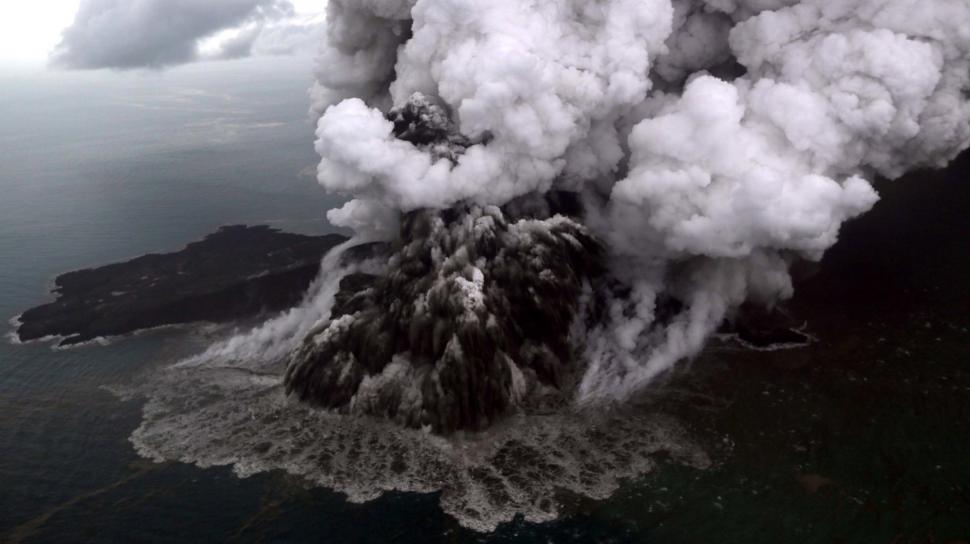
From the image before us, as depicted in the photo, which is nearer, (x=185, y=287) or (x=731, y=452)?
(x=731, y=452)

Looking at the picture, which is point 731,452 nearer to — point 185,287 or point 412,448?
point 412,448

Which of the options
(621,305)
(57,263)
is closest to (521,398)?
(621,305)

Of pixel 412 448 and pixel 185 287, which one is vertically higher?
pixel 185 287

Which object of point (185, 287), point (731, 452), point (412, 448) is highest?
point (185, 287)

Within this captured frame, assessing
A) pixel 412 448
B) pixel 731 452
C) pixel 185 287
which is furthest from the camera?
pixel 185 287

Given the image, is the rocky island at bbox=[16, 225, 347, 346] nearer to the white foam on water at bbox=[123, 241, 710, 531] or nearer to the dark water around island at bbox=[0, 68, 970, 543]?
the dark water around island at bbox=[0, 68, 970, 543]

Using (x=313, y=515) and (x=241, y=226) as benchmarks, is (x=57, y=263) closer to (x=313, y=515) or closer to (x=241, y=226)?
(x=241, y=226)

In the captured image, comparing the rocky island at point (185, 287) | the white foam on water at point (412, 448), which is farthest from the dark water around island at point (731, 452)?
the rocky island at point (185, 287)

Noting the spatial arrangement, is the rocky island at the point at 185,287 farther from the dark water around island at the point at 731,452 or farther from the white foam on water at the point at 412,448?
the white foam on water at the point at 412,448

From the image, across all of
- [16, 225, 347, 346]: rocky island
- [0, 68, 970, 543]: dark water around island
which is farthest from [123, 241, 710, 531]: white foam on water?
[16, 225, 347, 346]: rocky island

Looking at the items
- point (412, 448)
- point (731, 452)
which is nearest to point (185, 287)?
point (412, 448)

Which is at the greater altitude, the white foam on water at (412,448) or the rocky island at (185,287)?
the rocky island at (185,287)
